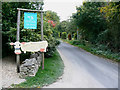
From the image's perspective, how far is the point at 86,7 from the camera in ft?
46.1

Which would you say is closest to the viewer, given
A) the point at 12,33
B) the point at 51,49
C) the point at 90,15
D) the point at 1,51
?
the point at 12,33

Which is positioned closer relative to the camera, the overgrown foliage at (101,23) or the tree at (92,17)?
the overgrown foliage at (101,23)

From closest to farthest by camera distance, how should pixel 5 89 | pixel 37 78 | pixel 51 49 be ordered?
pixel 5 89 < pixel 37 78 < pixel 51 49

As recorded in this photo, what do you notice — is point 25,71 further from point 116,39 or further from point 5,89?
point 116,39

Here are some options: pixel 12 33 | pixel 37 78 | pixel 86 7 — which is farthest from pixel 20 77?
pixel 86 7

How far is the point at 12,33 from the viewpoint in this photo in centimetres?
645

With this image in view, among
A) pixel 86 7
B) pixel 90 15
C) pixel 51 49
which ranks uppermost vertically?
pixel 86 7

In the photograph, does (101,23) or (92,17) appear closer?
(101,23)

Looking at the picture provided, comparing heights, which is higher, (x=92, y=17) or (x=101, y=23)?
(x=92, y=17)

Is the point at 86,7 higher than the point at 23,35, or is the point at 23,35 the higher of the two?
the point at 86,7

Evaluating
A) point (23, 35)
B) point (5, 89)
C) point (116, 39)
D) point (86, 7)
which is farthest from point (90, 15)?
point (5, 89)

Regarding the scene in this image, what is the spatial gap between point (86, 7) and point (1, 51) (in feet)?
35.8

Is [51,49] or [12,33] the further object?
[51,49]

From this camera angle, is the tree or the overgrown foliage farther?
the tree
